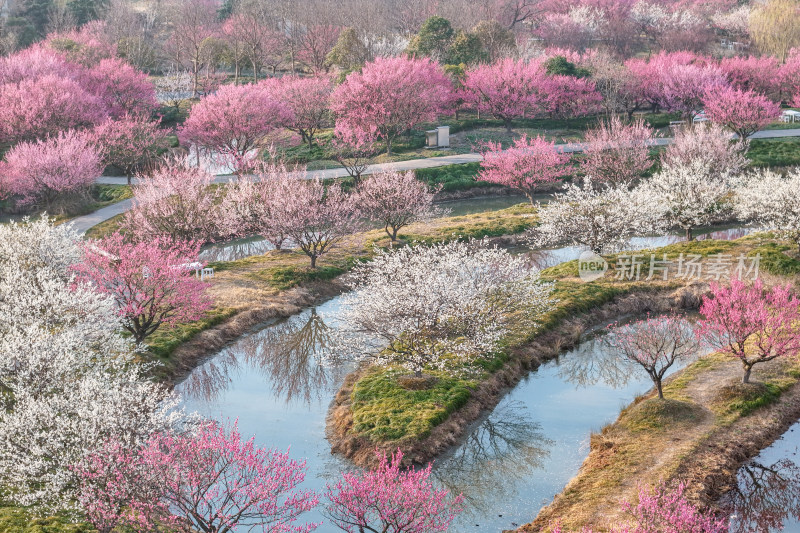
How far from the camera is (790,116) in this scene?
74.8 metres

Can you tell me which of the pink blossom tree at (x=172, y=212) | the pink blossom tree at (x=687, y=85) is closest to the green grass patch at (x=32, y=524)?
the pink blossom tree at (x=172, y=212)

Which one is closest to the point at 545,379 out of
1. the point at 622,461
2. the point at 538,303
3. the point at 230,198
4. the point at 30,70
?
the point at 538,303

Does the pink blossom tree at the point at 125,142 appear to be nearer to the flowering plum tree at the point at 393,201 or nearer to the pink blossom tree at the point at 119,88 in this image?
the pink blossom tree at the point at 119,88

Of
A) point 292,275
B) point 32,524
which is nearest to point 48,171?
point 292,275

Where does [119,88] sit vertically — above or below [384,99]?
above

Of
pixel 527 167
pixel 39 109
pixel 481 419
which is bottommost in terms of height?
pixel 481 419

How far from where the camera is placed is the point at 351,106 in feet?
211

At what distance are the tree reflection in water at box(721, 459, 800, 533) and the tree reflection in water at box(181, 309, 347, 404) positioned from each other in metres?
13.6

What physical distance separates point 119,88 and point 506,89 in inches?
1307

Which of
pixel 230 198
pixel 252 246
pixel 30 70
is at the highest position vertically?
pixel 30 70

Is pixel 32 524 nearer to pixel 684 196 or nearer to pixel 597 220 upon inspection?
pixel 597 220

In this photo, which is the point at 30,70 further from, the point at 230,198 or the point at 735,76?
the point at 735,76

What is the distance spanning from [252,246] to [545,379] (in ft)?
78.1

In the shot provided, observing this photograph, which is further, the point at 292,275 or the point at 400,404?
the point at 292,275
